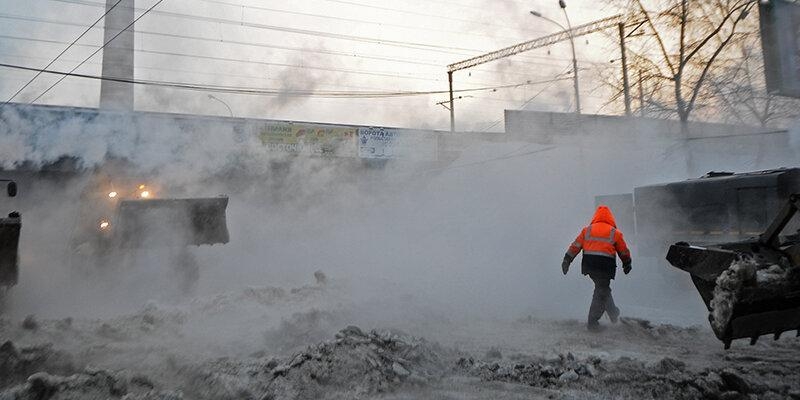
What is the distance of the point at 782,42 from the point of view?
12.2 meters

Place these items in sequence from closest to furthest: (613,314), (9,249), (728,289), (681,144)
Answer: (728,289) → (9,249) → (613,314) → (681,144)

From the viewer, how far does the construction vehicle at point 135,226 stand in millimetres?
8062

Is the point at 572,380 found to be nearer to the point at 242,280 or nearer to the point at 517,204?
the point at 242,280

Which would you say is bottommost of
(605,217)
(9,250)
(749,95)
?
(9,250)

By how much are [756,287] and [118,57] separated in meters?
28.5

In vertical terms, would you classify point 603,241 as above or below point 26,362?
above

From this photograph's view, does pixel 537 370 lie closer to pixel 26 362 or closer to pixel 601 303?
pixel 601 303

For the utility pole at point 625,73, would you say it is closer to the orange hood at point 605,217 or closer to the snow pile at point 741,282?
the orange hood at point 605,217

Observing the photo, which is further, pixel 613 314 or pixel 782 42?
pixel 782 42

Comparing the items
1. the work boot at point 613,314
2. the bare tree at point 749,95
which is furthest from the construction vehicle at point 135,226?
the bare tree at point 749,95

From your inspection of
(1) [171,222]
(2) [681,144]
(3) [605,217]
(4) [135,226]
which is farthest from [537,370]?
(2) [681,144]

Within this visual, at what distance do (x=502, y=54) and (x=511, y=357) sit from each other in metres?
22.4

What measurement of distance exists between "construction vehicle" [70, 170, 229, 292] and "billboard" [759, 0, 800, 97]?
1335cm

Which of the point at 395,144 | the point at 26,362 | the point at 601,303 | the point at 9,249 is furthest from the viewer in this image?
the point at 395,144
